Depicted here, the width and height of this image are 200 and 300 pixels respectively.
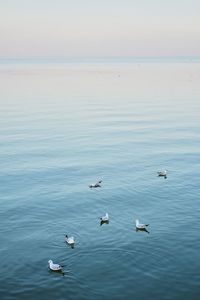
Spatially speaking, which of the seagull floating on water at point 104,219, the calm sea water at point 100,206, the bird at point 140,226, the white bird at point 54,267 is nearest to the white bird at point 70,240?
the calm sea water at point 100,206

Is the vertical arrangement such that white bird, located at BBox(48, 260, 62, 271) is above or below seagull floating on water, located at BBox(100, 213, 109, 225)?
below

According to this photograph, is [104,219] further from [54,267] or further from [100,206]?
[54,267]

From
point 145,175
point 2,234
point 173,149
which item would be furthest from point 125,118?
point 2,234

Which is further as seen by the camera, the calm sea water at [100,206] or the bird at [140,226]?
the bird at [140,226]

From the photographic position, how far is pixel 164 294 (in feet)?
93.0

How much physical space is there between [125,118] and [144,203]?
51889 mm

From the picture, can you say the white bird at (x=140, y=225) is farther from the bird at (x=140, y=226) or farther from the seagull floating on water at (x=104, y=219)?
the seagull floating on water at (x=104, y=219)

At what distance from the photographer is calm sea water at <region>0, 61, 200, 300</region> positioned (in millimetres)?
29797

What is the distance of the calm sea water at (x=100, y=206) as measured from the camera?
29.8 m

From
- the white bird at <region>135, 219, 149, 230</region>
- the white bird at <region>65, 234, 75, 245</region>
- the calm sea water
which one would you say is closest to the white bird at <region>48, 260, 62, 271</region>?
the calm sea water

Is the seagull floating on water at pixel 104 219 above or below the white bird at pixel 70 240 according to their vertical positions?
above

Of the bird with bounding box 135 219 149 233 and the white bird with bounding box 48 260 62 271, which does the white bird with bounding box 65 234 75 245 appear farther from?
the bird with bounding box 135 219 149 233

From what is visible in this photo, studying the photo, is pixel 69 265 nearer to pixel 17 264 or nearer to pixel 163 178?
pixel 17 264

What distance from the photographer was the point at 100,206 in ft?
144
